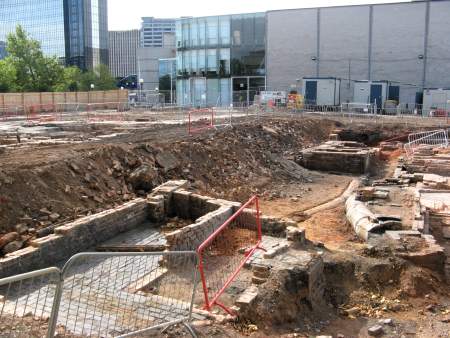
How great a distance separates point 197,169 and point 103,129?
30.7ft

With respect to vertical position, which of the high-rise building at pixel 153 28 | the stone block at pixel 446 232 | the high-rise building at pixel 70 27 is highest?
the high-rise building at pixel 153 28

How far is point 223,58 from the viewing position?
172 feet

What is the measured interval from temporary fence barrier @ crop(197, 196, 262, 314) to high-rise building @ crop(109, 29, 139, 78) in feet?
585

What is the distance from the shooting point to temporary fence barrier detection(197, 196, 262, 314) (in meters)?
8.65

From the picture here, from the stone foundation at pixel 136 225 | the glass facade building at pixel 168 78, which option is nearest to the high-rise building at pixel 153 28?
the glass facade building at pixel 168 78

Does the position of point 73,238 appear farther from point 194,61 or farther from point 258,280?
point 194,61

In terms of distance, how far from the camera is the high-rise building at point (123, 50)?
18540 cm

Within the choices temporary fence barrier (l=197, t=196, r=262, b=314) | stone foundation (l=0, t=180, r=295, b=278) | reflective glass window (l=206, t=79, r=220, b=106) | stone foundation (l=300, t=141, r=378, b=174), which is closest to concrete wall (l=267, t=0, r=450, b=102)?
reflective glass window (l=206, t=79, r=220, b=106)

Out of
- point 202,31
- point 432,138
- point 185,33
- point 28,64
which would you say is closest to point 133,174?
point 432,138

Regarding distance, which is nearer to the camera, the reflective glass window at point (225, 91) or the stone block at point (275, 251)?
the stone block at point (275, 251)

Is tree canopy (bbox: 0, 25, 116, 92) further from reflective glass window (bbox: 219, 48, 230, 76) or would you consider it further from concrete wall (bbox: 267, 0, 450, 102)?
concrete wall (bbox: 267, 0, 450, 102)

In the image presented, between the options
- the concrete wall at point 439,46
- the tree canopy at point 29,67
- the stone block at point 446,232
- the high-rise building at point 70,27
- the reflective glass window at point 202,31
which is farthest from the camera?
the high-rise building at point 70,27

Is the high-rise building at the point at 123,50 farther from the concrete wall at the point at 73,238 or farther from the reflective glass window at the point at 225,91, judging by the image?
the concrete wall at the point at 73,238

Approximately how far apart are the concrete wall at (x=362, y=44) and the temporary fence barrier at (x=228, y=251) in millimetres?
36338
